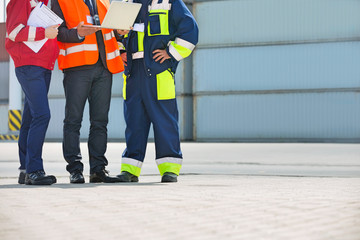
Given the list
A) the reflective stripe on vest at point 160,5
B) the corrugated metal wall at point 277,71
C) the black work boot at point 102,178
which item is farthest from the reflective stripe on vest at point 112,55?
the corrugated metal wall at point 277,71

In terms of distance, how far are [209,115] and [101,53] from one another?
1827 centimetres

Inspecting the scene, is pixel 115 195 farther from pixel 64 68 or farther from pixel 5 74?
pixel 5 74

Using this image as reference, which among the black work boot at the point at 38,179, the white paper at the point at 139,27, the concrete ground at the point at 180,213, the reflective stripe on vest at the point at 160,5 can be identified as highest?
the reflective stripe on vest at the point at 160,5

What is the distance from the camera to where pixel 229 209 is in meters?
3.34

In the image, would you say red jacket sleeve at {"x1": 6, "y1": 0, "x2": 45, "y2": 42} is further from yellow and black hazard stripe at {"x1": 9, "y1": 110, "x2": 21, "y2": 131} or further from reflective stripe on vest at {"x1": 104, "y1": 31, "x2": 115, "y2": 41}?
yellow and black hazard stripe at {"x1": 9, "y1": 110, "x2": 21, "y2": 131}

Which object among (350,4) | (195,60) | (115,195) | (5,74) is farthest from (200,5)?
(115,195)

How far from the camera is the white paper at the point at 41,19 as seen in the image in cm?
503

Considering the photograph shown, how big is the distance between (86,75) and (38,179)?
3.02ft

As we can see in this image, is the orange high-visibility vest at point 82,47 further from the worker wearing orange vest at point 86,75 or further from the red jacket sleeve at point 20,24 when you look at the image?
the red jacket sleeve at point 20,24

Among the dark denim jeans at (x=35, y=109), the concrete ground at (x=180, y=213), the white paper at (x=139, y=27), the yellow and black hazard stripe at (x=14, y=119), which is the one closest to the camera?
the concrete ground at (x=180, y=213)

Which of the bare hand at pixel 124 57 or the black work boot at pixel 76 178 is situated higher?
the bare hand at pixel 124 57

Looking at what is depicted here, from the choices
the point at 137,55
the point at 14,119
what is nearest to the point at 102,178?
the point at 137,55

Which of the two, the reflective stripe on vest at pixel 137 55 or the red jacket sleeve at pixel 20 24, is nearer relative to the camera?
the red jacket sleeve at pixel 20 24

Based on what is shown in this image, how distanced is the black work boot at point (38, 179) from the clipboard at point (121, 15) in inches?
48.2
